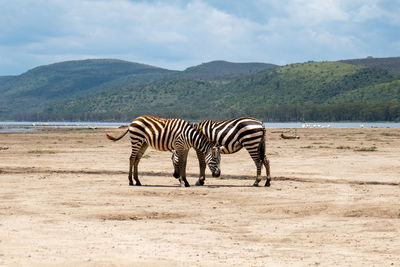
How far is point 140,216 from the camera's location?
1420 centimetres

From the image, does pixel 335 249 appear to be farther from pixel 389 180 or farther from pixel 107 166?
pixel 107 166

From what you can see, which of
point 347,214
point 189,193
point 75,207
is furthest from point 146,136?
point 347,214

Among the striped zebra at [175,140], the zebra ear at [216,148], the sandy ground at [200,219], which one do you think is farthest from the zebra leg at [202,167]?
the sandy ground at [200,219]

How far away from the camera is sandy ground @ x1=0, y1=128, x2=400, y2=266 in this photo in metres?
10.1

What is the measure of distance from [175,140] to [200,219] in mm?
6767

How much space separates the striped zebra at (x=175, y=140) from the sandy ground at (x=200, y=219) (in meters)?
0.80

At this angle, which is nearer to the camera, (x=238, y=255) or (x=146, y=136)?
(x=238, y=255)

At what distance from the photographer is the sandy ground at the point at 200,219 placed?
10078mm

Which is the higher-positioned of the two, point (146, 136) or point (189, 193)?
point (146, 136)

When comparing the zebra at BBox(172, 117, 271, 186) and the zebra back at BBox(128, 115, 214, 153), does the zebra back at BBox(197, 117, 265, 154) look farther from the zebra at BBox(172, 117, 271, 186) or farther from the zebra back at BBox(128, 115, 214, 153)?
the zebra back at BBox(128, 115, 214, 153)

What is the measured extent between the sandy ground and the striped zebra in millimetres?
805

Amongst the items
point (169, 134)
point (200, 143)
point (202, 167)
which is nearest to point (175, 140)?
point (169, 134)

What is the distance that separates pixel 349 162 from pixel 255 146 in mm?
10306

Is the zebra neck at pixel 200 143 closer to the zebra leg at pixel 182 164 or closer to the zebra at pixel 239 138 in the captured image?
the zebra at pixel 239 138
